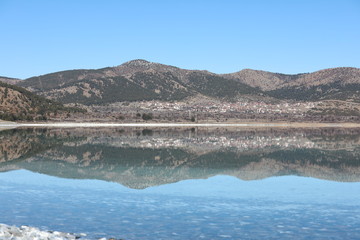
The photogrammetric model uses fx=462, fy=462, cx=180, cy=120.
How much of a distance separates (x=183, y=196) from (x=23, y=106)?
11147cm

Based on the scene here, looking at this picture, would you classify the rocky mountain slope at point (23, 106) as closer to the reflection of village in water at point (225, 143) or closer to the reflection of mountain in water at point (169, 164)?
the reflection of village in water at point (225, 143)

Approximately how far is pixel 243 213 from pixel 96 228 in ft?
16.6

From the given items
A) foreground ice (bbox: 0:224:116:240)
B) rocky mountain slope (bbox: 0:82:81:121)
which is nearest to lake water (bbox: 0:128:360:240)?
foreground ice (bbox: 0:224:116:240)

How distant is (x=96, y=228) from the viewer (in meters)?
13.2

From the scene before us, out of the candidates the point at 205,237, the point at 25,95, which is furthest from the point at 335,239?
the point at 25,95

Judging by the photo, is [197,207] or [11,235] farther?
[197,207]

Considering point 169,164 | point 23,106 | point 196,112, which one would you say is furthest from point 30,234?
point 196,112

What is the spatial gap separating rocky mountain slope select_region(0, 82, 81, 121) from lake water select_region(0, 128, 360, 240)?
81.0m

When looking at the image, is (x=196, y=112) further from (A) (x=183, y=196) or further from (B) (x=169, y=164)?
(A) (x=183, y=196)

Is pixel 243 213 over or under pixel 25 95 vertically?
under

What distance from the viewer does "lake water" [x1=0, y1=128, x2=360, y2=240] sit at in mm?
13375

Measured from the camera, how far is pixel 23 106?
400 ft

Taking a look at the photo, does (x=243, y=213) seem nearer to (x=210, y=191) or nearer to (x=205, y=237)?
(x=205, y=237)

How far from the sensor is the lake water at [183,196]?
527 inches
